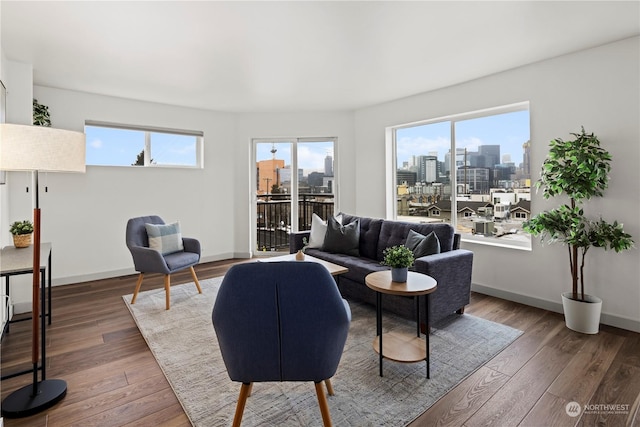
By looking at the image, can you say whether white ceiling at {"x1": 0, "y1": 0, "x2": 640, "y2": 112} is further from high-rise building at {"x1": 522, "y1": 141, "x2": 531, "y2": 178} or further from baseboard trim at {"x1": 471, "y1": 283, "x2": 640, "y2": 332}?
baseboard trim at {"x1": 471, "y1": 283, "x2": 640, "y2": 332}

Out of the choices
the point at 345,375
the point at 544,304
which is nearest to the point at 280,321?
the point at 345,375

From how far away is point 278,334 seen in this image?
56.0 inches

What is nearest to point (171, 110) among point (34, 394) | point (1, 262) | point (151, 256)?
point (151, 256)

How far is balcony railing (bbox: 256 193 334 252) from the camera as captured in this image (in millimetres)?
5637

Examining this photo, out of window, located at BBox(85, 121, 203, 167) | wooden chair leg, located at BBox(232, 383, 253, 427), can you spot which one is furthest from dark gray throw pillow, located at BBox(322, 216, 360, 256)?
window, located at BBox(85, 121, 203, 167)

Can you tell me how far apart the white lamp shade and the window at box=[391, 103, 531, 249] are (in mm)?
3944

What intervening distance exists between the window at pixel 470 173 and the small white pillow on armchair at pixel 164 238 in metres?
3.11

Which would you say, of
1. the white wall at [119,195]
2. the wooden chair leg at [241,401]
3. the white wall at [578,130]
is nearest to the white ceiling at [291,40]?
the white wall at [578,130]

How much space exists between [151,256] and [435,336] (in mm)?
2713

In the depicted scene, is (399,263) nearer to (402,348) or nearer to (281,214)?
(402,348)

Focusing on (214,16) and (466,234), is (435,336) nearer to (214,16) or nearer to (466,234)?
(466,234)

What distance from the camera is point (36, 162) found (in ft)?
5.80

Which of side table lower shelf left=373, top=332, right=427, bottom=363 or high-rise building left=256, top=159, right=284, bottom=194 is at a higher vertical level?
high-rise building left=256, top=159, right=284, bottom=194

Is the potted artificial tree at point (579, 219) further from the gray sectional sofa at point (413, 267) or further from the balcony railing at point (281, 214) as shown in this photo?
the balcony railing at point (281, 214)
